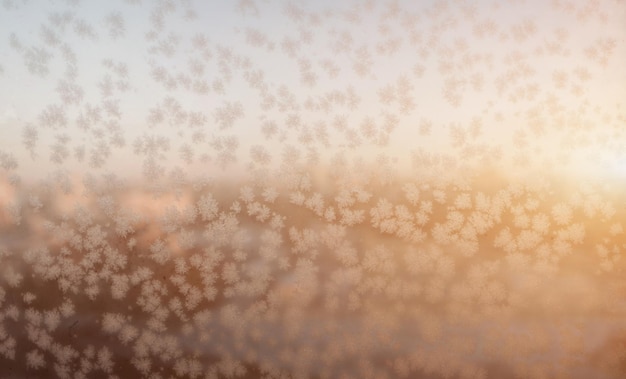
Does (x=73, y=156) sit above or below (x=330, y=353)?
above

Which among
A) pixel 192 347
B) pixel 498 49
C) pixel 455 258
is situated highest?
pixel 498 49

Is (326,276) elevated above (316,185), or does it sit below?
below

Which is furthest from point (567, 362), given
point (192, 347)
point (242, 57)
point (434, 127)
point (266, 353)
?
point (242, 57)

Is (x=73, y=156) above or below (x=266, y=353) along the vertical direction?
above

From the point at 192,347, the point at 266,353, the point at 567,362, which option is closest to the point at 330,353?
the point at 266,353

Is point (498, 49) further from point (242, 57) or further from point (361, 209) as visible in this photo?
point (242, 57)

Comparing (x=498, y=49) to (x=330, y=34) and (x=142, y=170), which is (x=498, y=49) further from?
(x=142, y=170)
